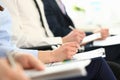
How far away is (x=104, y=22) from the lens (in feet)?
7.30

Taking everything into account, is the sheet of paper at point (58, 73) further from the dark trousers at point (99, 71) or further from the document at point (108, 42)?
the document at point (108, 42)

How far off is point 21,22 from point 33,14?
0.10 meters

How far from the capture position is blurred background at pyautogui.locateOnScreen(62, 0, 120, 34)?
2.14 metres

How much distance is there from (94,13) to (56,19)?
1.54ft

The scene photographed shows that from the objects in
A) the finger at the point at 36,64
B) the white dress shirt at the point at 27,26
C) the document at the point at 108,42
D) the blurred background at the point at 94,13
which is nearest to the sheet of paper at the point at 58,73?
the finger at the point at 36,64

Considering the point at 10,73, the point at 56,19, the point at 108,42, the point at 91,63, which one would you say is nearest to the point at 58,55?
the point at 91,63

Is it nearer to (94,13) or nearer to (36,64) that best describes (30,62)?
(36,64)

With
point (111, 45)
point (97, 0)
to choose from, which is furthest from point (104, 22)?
point (111, 45)

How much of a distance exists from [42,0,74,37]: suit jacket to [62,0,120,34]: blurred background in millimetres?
163

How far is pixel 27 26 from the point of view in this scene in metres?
1.62

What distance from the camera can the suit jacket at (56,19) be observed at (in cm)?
181

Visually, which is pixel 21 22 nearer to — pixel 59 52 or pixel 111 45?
pixel 59 52

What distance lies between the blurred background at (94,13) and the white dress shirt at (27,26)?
45 centimetres

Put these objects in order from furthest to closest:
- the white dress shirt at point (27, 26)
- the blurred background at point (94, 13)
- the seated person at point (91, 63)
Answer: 1. the blurred background at point (94, 13)
2. the white dress shirt at point (27, 26)
3. the seated person at point (91, 63)
